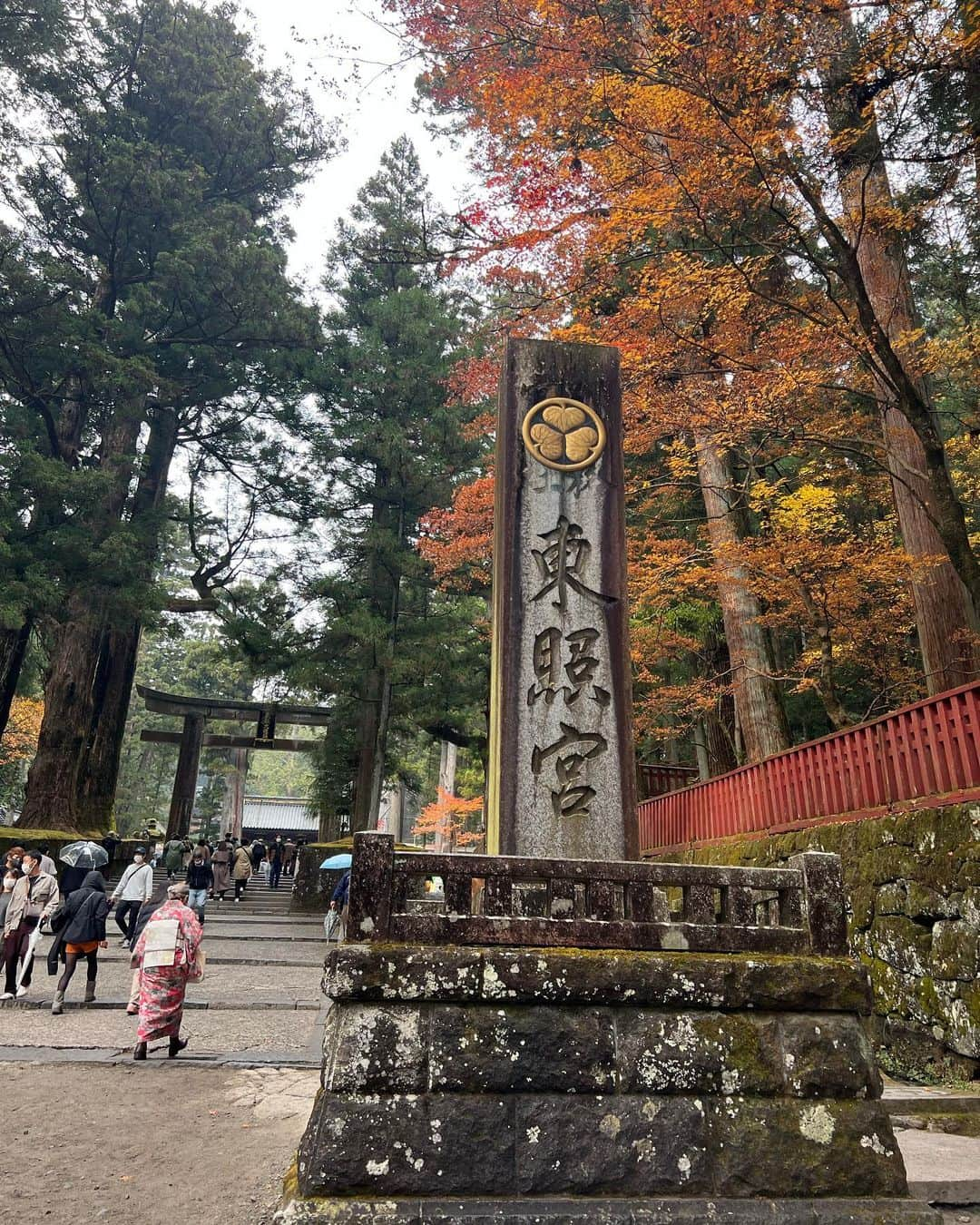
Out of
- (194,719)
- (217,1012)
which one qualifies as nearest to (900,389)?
(217,1012)

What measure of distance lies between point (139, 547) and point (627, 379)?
38.0ft

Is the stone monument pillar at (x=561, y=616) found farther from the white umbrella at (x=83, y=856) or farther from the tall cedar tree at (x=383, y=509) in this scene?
the tall cedar tree at (x=383, y=509)

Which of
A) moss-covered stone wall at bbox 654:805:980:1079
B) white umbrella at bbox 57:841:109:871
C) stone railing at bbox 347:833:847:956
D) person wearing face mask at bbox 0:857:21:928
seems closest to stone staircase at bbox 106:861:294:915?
white umbrella at bbox 57:841:109:871

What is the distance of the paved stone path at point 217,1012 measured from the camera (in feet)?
20.5

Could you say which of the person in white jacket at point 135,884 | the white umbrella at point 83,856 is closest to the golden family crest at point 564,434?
the white umbrella at point 83,856

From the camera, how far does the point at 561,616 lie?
518cm

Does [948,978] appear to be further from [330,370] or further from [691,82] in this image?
→ [330,370]

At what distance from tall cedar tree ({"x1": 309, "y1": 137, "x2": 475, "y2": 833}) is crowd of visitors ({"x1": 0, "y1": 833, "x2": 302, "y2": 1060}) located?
7.02 m

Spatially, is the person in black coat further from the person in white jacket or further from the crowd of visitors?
the person in white jacket

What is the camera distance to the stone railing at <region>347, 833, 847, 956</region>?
3107 millimetres

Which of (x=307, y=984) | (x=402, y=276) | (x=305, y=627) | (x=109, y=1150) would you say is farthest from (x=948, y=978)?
(x=402, y=276)

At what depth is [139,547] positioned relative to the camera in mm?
17344

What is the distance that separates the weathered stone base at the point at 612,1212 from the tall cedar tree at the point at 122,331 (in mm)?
14916

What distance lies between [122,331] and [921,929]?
61.0 feet
